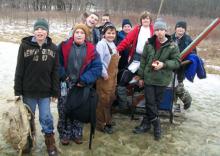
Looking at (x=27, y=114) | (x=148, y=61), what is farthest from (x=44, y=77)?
(x=148, y=61)

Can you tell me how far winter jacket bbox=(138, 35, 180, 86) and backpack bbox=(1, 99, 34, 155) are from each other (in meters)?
1.93

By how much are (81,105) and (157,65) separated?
1.29 m

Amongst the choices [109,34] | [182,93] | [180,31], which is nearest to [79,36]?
[109,34]

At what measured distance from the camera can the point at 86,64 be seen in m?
4.66

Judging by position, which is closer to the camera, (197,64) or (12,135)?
(12,135)

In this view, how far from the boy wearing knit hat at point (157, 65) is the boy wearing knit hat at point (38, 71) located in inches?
61.2

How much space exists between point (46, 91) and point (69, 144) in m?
1.00

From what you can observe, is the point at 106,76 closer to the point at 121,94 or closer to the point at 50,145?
the point at 121,94

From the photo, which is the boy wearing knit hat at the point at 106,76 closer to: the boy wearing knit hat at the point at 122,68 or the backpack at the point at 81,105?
the boy wearing knit hat at the point at 122,68

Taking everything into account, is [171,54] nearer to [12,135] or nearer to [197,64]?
[197,64]

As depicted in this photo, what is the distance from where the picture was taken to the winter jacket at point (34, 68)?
162 inches

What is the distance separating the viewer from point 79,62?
4.65 m

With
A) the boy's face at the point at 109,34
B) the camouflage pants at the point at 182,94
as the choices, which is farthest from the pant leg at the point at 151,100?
the camouflage pants at the point at 182,94

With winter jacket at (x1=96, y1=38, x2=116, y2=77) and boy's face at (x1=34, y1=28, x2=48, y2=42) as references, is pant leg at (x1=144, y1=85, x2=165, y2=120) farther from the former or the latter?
boy's face at (x1=34, y1=28, x2=48, y2=42)
